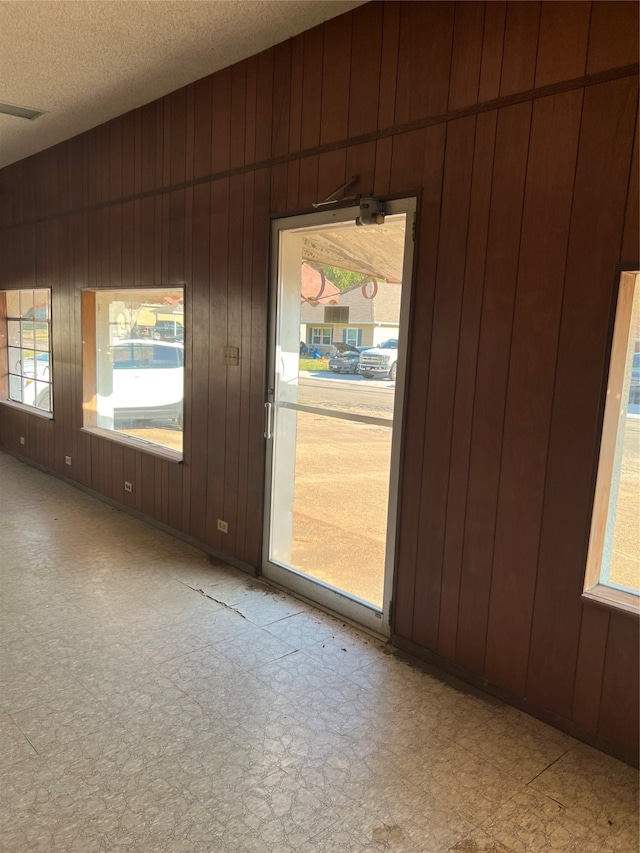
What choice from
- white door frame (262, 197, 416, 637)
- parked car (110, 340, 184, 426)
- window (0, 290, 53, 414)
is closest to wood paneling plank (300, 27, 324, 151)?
white door frame (262, 197, 416, 637)

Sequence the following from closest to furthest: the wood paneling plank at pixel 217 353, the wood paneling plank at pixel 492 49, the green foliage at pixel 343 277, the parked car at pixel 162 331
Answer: the wood paneling plank at pixel 492 49, the green foliage at pixel 343 277, the wood paneling plank at pixel 217 353, the parked car at pixel 162 331

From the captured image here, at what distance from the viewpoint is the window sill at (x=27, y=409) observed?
6037 millimetres

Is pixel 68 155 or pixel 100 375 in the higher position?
pixel 68 155

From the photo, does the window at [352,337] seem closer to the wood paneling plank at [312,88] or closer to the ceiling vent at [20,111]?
the wood paneling plank at [312,88]

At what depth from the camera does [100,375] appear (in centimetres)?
544

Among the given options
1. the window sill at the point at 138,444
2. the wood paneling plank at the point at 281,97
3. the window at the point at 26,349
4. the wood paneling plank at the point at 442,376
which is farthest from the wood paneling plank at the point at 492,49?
the window at the point at 26,349

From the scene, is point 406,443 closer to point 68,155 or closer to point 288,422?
point 288,422

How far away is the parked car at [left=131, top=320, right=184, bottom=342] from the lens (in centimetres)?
439

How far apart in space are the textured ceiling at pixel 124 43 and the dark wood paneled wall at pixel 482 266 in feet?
0.52

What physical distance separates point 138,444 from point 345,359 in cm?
229

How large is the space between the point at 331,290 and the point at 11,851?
8.74 feet

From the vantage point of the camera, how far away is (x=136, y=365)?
199 inches

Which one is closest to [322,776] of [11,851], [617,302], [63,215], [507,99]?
[11,851]

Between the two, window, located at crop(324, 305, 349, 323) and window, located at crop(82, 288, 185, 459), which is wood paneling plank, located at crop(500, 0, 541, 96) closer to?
window, located at crop(324, 305, 349, 323)
